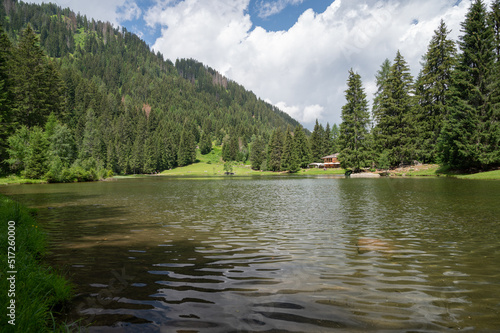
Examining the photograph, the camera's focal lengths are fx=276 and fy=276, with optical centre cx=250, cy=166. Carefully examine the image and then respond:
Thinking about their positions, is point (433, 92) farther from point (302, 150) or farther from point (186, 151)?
point (186, 151)

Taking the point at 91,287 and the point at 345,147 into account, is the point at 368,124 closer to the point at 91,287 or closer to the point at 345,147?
the point at 345,147

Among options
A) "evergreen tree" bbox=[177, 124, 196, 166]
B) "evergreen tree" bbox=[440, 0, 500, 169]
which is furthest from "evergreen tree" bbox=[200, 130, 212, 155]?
"evergreen tree" bbox=[440, 0, 500, 169]

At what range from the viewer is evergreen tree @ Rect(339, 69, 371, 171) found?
70688 millimetres

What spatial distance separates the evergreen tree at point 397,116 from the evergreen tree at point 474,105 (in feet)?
53.2

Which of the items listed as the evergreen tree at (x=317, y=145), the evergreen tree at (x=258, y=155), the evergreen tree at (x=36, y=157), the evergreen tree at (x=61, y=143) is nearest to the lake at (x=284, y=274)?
the evergreen tree at (x=36, y=157)

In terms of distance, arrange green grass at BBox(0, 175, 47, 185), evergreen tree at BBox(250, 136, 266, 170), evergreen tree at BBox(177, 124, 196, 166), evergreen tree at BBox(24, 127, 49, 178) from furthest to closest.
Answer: evergreen tree at BBox(177, 124, 196, 166) < evergreen tree at BBox(250, 136, 266, 170) < evergreen tree at BBox(24, 127, 49, 178) < green grass at BBox(0, 175, 47, 185)

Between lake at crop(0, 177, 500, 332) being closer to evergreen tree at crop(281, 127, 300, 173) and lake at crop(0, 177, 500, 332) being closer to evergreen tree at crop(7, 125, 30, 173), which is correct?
evergreen tree at crop(7, 125, 30, 173)

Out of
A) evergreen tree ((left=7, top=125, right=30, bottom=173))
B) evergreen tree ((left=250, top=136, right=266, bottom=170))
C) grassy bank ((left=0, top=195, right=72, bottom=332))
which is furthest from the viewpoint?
evergreen tree ((left=250, top=136, right=266, bottom=170))

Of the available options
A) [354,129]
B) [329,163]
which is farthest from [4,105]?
[329,163]

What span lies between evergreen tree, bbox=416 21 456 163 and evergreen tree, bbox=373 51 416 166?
2.61 metres

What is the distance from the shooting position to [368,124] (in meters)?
72.9

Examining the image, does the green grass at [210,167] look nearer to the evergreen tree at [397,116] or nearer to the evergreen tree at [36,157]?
the evergreen tree at [397,116]

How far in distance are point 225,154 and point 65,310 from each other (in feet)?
533

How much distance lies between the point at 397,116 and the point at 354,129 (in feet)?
33.6
